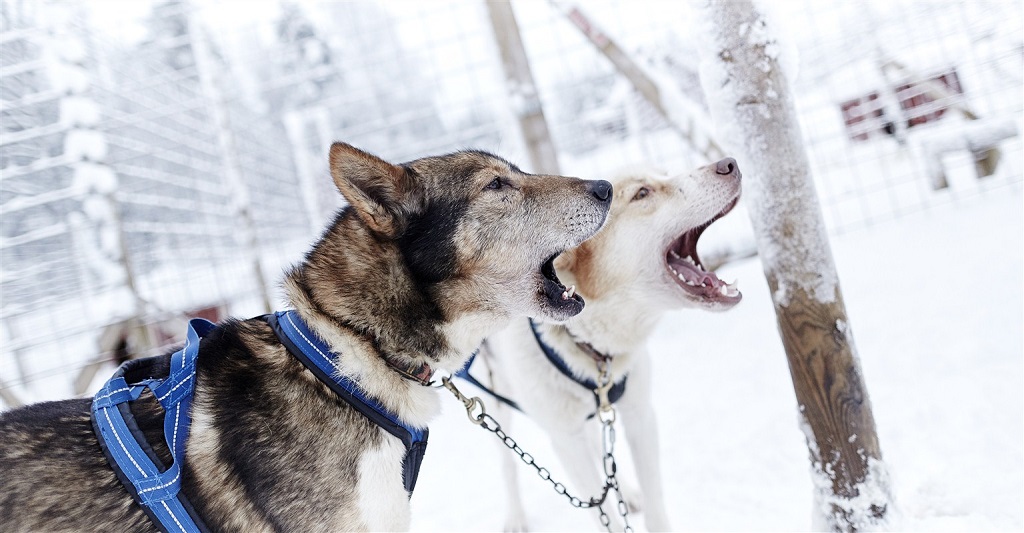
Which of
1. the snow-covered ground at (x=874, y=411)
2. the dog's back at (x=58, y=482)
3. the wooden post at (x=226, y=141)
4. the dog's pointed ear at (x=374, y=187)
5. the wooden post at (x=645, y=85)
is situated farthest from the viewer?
the wooden post at (x=226, y=141)

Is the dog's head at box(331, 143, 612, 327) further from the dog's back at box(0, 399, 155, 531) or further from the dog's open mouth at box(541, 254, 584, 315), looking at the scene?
the dog's back at box(0, 399, 155, 531)

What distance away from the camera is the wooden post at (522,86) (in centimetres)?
461

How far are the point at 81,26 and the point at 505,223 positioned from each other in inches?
223

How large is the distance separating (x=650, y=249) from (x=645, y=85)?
8.93 ft

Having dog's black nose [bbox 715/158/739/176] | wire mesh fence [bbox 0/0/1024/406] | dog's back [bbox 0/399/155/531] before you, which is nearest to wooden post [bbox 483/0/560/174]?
wire mesh fence [bbox 0/0/1024/406]

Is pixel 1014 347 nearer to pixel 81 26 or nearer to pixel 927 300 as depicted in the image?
pixel 927 300

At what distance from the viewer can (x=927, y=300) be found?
160 inches

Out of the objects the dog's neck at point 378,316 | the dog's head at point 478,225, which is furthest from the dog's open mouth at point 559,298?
the dog's neck at point 378,316

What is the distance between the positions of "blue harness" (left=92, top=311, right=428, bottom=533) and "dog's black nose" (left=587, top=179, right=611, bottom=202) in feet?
2.96

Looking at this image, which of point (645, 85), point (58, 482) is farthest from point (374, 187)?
point (645, 85)

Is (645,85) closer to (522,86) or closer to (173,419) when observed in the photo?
(522,86)

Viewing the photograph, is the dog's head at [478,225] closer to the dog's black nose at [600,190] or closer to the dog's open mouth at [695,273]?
the dog's black nose at [600,190]

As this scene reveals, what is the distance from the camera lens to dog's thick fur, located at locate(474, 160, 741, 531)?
2350mm

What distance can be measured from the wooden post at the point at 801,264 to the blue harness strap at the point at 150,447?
6.10 feet
